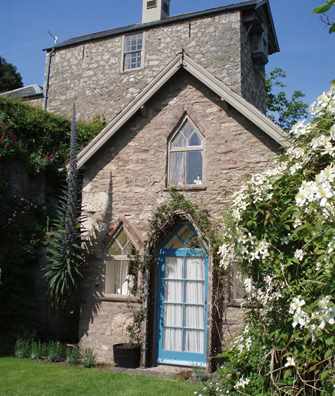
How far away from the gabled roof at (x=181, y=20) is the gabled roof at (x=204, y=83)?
29.6ft

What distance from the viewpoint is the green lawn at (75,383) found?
22.5ft

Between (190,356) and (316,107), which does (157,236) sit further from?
(316,107)

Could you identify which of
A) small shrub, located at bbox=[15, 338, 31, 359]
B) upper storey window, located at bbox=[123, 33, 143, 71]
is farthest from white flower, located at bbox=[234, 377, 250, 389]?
upper storey window, located at bbox=[123, 33, 143, 71]

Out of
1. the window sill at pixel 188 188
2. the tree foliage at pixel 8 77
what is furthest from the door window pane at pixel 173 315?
the tree foliage at pixel 8 77

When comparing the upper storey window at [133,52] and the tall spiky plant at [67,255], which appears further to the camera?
the upper storey window at [133,52]

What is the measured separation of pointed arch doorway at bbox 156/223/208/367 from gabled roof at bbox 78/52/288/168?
2.68 metres

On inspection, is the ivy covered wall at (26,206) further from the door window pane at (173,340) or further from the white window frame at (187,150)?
the door window pane at (173,340)

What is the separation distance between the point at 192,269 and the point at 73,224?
301 cm

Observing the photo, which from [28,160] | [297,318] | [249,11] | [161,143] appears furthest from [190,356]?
[249,11]

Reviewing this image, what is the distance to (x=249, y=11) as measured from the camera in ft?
56.9

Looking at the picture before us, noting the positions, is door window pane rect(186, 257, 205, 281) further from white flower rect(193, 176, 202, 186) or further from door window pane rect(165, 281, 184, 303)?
white flower rect(193, 176, 202, 186)

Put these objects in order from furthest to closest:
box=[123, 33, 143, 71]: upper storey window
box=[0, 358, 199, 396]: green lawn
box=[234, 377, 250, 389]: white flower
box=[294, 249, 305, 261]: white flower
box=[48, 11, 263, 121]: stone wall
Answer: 1. box=[123, 33, 143, 71]: upper storey window
2. box=[48, 11, 263, 121]: stone wall
3. box=[0, 358, 199, 396]: green lawn
4. box=[234, 377, 250, 389]: white flower
5. box=[294, 249, 305, 261]: white flower

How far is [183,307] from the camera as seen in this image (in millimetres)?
9109

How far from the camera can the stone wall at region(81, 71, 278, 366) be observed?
8.99m
